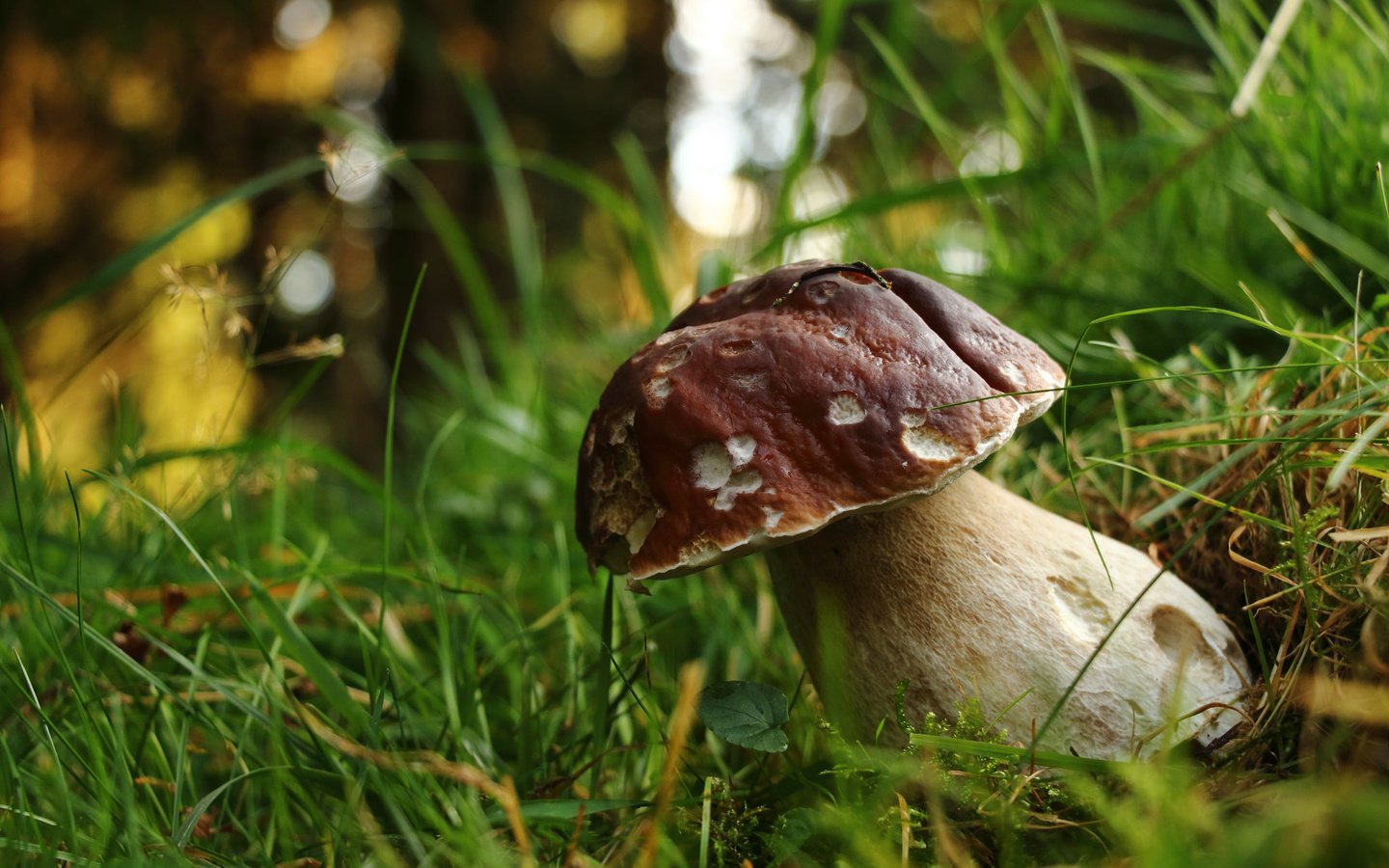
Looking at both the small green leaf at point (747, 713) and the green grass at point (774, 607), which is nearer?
the green grass at point (774, 607)

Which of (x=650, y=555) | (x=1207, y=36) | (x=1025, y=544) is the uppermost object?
(x=1207, y=36)

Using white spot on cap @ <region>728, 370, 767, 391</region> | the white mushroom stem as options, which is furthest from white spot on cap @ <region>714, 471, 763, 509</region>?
the white mushroom stem

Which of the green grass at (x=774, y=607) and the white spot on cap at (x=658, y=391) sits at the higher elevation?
the white spot on cap at (x=658, y=391)

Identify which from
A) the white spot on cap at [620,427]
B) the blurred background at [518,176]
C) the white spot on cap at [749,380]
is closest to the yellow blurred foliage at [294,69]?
the blurred background at [518,176]

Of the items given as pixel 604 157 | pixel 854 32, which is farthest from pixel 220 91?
pixel 854 32

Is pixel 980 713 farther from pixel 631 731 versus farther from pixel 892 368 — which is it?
pixel 631 731

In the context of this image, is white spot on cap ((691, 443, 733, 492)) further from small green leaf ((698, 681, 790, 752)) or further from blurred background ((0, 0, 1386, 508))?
blurred background ((0, 0, 1386, 508))

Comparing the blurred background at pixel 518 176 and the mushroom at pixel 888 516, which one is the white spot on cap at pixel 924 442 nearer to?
the mushroom at pixel 888 516
